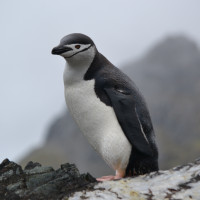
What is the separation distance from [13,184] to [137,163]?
5.62 ft

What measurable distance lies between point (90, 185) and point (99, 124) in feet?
3.87

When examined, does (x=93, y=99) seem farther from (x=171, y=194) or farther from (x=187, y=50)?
(x=187, y=50)

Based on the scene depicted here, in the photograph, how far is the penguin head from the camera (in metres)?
6.89

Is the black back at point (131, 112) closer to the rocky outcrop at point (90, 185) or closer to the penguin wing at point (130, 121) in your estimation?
the penguin wing at point (130, 121)

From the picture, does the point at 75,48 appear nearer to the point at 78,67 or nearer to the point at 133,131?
the point at 78,67

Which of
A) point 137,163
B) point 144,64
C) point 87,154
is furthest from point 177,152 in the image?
point 137,163

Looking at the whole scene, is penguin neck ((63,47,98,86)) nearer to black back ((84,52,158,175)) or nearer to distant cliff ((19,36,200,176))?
black back ((84,52,158,175))

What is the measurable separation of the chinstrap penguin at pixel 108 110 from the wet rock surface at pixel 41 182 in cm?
74

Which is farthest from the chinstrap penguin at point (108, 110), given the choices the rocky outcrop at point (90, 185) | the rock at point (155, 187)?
the rock at point (155, 187)

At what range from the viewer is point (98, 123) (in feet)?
22.6

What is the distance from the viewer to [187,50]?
2702 inches

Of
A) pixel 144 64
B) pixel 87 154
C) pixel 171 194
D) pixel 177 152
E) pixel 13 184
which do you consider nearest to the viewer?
pixel 171 194

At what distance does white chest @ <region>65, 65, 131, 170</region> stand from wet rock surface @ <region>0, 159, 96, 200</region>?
2.31 feet

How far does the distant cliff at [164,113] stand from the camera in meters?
46.6
